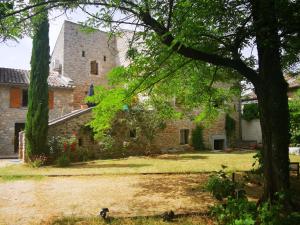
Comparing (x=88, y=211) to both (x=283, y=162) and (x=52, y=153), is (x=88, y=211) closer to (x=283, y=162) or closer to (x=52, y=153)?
(x=283, y=162)

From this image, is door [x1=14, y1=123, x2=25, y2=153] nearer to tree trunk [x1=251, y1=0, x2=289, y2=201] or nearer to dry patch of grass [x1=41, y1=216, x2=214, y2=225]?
dry patch of grass [x1=41, y1=216, x2=214, y2=225]

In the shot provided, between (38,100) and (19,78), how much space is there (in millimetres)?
7463

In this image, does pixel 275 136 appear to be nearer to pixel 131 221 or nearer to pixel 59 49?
pixel 131 221

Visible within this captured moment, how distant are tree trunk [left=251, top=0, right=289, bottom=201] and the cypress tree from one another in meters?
11.8

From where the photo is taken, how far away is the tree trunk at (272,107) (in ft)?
19.8

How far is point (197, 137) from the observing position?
2294 cm

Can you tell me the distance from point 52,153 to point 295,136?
601 inches

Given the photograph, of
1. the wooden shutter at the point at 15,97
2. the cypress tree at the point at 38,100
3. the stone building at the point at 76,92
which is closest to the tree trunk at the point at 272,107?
the stone building at the point at 76,92

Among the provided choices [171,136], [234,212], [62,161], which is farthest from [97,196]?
[171,136]

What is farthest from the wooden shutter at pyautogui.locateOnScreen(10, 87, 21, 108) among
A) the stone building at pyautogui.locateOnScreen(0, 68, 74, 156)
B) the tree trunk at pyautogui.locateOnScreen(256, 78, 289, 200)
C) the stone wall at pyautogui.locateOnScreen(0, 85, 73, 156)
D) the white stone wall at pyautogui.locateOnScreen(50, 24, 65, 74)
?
the tree trunk at pyautogui.locateOnScreen(256, 78, 289, 200)

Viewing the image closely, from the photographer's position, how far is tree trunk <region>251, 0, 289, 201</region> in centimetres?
604

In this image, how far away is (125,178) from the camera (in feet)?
35.4

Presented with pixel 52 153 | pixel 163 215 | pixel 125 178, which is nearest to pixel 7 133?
pixel 52 153

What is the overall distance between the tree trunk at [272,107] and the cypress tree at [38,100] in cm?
1178
